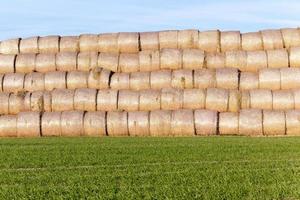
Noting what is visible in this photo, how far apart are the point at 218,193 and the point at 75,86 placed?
15.8 m

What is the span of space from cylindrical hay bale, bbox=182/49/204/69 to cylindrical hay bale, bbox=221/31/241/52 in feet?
2.97

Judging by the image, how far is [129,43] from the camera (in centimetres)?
2422

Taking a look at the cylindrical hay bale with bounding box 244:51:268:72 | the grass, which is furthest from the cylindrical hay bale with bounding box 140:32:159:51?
→ the grass

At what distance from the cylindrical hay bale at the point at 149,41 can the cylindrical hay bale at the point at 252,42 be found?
3.23 metres

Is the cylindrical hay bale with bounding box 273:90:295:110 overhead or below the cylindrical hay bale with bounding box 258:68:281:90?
below

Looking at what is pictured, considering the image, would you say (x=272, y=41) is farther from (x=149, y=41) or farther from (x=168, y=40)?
(x=149, y=41)

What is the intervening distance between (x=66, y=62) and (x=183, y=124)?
18.7ft

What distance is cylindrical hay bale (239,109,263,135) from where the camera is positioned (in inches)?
808

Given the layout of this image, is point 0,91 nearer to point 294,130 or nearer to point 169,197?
point 294,130

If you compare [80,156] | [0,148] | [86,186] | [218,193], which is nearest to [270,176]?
[218,193]

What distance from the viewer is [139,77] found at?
22.7 m

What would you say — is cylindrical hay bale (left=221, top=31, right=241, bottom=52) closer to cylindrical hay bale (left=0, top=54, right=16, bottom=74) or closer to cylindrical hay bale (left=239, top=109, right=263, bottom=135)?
cylindrical hay bale (left=239, top=109, right=263, bottom=135)

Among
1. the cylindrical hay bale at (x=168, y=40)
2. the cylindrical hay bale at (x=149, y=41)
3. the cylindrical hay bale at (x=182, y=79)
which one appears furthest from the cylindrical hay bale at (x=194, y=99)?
the cylindrical hay bale at (x=149, y=41)

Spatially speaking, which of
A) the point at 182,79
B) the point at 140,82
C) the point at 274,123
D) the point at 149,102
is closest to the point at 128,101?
the point at 149,102
